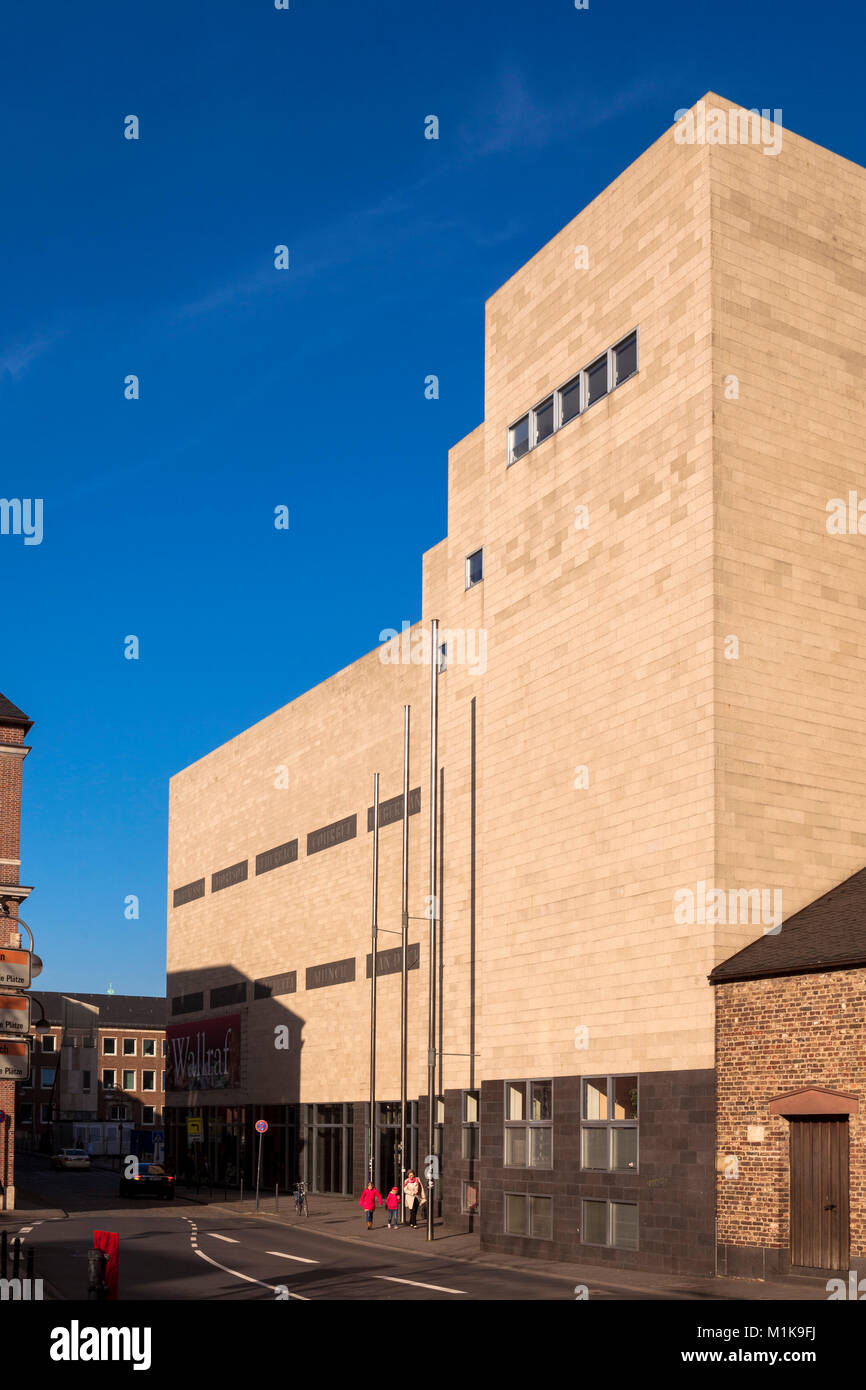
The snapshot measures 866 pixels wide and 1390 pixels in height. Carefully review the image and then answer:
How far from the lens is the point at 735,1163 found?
2638 cm

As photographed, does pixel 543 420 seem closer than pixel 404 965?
Yes

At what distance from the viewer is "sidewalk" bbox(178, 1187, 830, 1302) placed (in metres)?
24.0

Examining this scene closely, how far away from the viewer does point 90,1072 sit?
132000 mm

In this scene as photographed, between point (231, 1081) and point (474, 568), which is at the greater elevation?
point (474, 568)

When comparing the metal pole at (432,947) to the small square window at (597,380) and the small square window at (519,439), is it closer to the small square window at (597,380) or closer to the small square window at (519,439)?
the small square window at (519,439)

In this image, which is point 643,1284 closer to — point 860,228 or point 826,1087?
point 826,1087

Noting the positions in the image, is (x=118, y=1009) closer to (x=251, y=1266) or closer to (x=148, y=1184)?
(x=148, y=1184)

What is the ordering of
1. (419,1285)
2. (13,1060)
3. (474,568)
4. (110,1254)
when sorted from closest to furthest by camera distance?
(110,1254) < (13,1060) < (419,1285) < (474,568)

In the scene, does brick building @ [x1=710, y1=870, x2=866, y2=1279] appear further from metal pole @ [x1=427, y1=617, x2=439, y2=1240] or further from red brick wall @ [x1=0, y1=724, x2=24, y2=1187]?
red brick wall @ [x1=0, y1=724, x2=24, y2=1187]

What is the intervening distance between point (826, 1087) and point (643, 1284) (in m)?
4.83

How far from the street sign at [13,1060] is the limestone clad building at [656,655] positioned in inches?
482

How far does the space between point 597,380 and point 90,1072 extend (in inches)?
4388

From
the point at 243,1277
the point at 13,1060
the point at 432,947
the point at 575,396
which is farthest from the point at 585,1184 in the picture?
the point at 575,396

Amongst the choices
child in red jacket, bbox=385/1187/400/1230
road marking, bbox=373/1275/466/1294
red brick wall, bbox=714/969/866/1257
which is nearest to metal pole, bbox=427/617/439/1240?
child in red jacket, bbox=385/1187/400/1230
